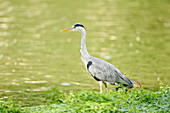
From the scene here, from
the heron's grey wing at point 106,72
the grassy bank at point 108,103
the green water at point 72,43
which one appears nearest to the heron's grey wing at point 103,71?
the heron's grey wing at point 106,72

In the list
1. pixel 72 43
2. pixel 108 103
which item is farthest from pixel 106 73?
pixel 72 43

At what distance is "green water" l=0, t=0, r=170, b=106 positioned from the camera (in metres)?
11.7

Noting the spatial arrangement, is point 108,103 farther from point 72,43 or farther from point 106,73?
point 72,43

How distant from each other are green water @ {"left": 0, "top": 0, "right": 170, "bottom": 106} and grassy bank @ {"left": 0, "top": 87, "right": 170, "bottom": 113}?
2.23m

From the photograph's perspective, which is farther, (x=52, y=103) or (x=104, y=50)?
(x=104, y=50)

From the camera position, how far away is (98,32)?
62.6 feet

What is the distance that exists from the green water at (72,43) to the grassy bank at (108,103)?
2.23m

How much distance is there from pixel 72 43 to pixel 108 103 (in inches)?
415

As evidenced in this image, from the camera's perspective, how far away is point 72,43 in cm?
1698

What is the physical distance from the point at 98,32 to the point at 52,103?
39.0 ft

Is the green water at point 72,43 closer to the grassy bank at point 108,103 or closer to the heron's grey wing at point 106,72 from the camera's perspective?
the heron's grey wing at point 106,72

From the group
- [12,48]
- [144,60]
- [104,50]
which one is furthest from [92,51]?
[12,48]

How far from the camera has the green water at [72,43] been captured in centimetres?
1170

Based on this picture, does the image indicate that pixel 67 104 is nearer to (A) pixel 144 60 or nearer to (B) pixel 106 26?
(A) pixel 144 60
